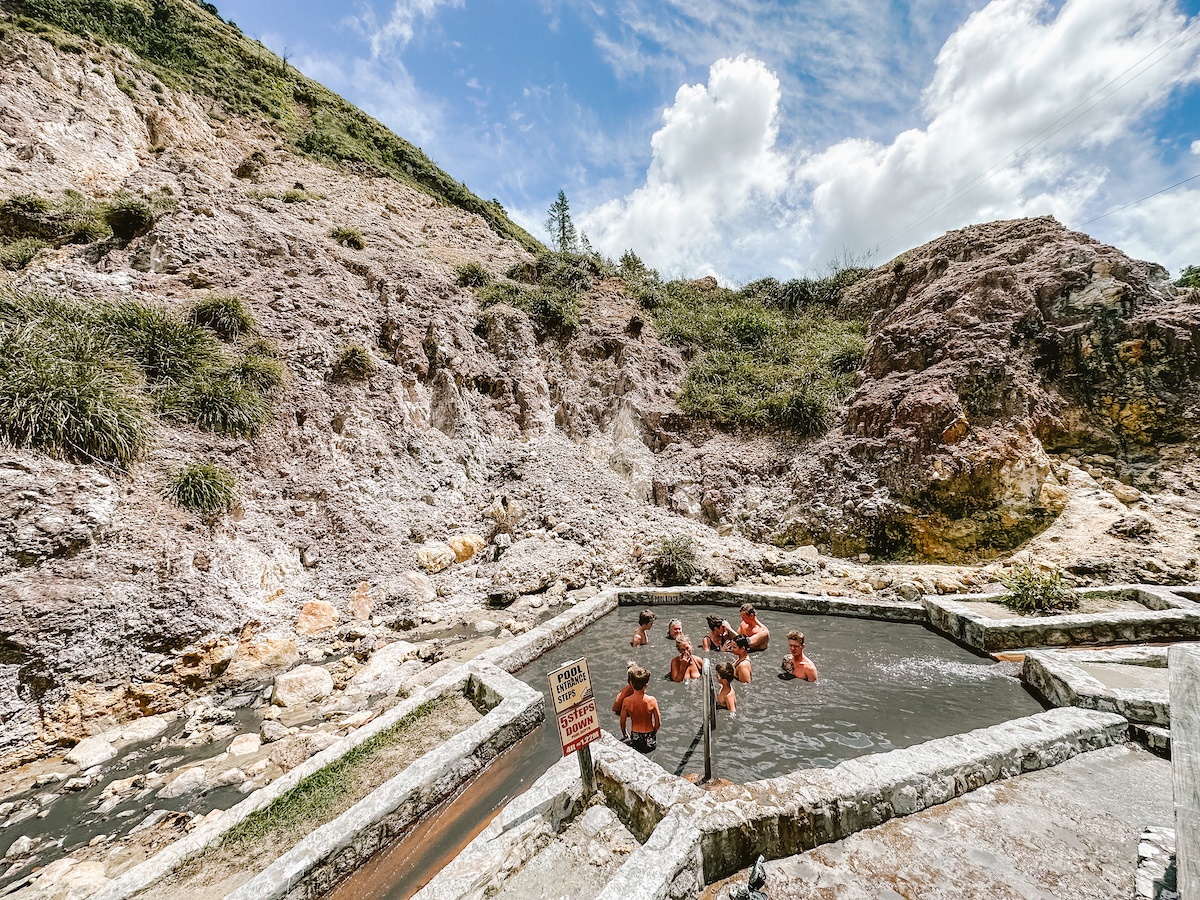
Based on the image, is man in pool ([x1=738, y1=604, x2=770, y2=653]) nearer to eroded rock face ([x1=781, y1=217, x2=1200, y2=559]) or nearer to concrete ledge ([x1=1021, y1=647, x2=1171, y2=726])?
concrete ledge ([x1=1021, y1=647, x2=1171, y2=726])

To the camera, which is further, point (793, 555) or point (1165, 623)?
point (793, 555)

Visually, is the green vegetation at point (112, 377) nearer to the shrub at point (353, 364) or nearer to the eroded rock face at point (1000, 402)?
the shrub at point (353, 364)

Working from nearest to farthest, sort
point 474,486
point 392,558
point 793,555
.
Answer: point 392,558
point 793,555
point 474,486

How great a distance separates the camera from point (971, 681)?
212 inches

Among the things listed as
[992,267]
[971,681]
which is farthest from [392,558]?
[992,267]

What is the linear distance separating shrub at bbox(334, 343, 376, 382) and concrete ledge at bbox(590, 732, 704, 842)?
10.1 meters

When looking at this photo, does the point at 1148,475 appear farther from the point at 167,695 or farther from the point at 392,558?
the point at 167,695

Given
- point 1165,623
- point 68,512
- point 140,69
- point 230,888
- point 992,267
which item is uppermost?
point 140,69

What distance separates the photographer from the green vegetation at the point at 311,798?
337 centimetres

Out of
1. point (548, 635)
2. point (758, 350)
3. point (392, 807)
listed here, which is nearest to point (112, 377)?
point (392, 807)

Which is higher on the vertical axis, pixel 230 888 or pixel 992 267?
pixel 992 267

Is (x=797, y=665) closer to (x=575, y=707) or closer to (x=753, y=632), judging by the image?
(x=753, y=632)

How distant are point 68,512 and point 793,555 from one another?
1199 cm

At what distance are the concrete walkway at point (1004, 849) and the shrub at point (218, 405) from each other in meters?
9.68
